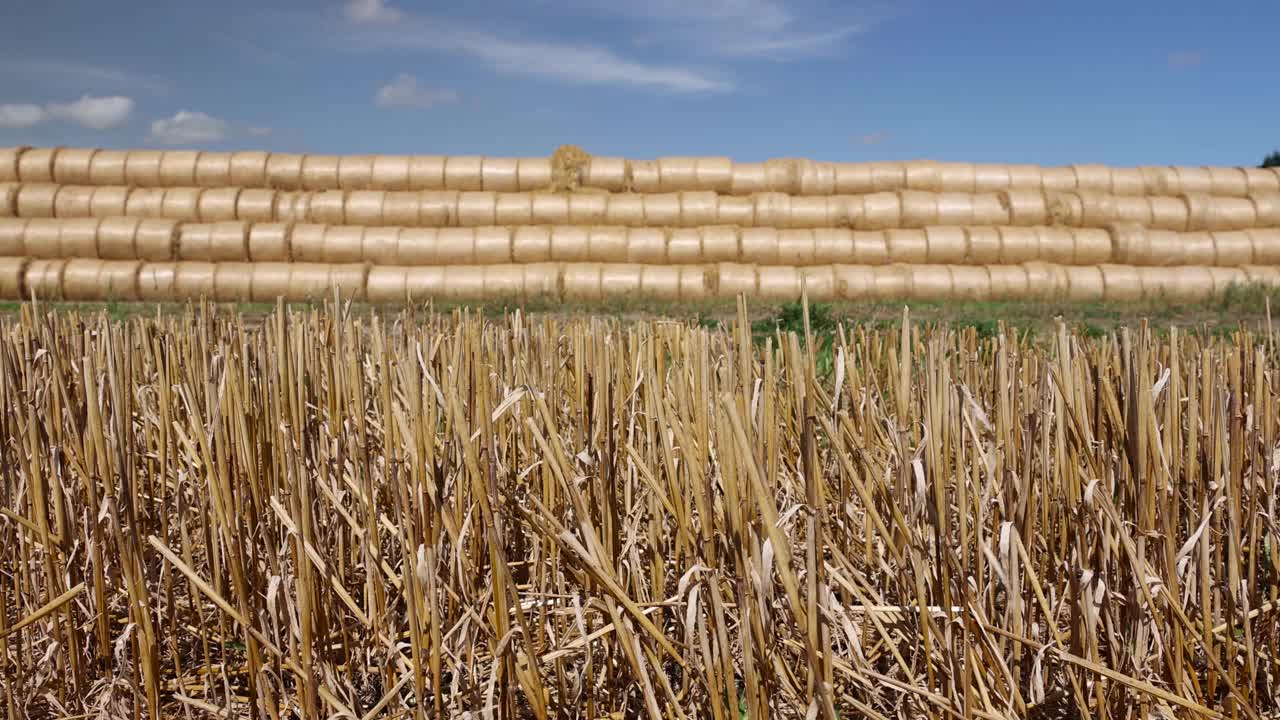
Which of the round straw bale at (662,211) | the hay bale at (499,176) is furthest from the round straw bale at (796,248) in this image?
the hay bale at (499,176)

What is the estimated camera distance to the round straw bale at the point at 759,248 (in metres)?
11.6

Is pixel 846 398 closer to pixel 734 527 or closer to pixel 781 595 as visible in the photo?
pixel 781 595

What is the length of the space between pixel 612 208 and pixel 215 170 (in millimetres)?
4813

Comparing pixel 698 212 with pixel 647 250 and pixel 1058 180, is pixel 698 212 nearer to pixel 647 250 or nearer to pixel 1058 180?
pixel 647 250

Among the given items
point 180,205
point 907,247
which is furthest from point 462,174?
point 907,247

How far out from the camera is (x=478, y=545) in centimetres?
204

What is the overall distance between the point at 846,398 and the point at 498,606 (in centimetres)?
117

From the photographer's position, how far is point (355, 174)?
40.4 feet

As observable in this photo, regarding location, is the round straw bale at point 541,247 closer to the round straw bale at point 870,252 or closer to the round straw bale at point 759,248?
the round straw bale at point 759,248

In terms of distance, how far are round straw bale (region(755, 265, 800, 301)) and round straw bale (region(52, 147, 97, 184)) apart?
8138mm

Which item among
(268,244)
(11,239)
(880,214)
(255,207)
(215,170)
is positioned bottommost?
(268,244)

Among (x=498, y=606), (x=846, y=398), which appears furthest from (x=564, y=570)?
(x=846, y=398)

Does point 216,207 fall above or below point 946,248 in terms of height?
above

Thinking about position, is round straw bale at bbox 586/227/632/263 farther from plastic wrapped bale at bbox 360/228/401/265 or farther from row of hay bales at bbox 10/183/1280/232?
plastic wrapped bale at bbox 360/228/401/265
